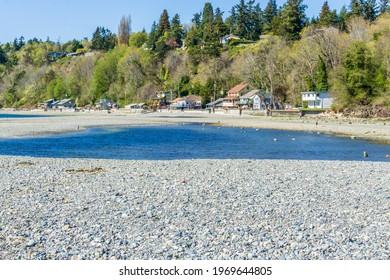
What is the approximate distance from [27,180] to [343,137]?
29.9 m

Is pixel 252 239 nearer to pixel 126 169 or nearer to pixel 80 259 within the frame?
pixel 80 259

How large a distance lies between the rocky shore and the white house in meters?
64.3

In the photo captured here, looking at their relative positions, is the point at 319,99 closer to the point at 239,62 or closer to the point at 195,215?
the point at 239,62

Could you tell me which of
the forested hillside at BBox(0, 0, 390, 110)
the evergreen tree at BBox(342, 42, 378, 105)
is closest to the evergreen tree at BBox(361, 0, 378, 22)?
the forested hillside at BBox(0, 0, 390, 110)

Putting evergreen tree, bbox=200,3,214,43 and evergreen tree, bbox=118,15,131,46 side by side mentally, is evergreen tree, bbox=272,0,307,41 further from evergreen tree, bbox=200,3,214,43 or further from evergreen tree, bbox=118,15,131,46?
evergreen tree, bbox=118,15,131,46

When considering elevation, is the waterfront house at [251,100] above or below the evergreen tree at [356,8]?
below

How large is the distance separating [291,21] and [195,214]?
381 feet

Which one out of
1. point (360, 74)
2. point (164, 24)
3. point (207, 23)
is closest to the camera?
point (360, 74)

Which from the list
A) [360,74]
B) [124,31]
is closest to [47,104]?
[124,31]

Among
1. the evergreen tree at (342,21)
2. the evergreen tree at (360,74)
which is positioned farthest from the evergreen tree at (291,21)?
the evergreen tree at (360,74)

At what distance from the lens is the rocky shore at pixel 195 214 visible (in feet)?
23.3

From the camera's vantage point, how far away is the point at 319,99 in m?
78.1

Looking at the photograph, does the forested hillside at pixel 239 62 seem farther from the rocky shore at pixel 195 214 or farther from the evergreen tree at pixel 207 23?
the rocky shore at pixel 195 214

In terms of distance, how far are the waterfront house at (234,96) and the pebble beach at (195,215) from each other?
86323 millimetres
